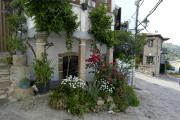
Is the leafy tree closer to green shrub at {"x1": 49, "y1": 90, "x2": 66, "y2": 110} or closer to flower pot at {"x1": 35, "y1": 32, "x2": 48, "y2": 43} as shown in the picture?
flower pot at {"x1": 35, "y1": 32, "x2": 48, "y2": 43}

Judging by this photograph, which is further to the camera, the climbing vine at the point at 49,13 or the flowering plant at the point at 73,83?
the flowering plant at the point at 73,83

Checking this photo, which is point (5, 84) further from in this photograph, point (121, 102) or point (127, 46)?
point (127, 46)

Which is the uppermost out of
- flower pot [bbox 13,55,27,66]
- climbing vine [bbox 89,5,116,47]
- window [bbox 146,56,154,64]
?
climbing vine [bbox 89,5,116,47]

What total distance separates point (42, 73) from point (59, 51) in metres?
1.81

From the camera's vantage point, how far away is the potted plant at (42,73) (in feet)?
23.0

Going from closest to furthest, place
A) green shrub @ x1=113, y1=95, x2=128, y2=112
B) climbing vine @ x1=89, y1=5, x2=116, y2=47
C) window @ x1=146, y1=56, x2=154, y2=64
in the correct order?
green shrub @ x1=113, y1=95, x2=128, y2=112 → climbing vine @ x1=89, y1=5, x2=116, y2=47 → window @ x1=146, y1=56, x2=154, y2=64

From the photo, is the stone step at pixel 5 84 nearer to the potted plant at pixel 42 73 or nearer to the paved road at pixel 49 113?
the paved road at pixel 49 113

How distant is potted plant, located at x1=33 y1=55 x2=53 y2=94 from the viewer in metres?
7.02

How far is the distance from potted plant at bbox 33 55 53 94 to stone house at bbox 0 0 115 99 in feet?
1.42

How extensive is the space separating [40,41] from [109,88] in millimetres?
2883

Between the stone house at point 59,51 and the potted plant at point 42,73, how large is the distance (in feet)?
1.42

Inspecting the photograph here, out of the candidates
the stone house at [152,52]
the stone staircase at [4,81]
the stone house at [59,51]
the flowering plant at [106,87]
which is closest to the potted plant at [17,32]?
the stone house at [59,51]

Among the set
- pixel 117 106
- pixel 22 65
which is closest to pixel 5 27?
pixel 22 65

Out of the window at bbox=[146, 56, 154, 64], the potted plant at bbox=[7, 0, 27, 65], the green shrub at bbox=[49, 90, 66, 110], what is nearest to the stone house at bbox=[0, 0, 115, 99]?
the potted plant at bbox=[7, 0, 27, 65]
